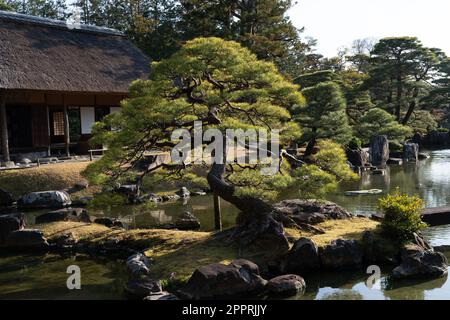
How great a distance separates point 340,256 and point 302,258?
2.19 feet

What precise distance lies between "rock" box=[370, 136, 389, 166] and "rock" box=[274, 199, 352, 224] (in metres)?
14.8

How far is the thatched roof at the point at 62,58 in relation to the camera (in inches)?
669

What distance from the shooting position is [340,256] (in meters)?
8.03

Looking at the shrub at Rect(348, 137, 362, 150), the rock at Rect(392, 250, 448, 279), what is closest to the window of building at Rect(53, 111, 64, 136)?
the shrub at Rect(348, 137, 362, 150)

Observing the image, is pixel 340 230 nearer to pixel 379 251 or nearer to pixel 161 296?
pixel 379 251

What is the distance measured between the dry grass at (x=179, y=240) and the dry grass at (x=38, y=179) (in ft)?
16.0

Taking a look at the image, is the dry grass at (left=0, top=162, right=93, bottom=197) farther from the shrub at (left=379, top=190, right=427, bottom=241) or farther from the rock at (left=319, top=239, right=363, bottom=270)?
the shrub at (left=379, top=190, right=427, bottom=241)

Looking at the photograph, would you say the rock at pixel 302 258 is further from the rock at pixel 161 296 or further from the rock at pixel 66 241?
the rock at pixel 66 241

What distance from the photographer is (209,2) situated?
28047mm

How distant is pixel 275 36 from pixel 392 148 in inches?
380

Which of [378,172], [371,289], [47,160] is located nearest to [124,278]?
[371,289]

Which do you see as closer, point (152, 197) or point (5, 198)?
point (5, 198)
